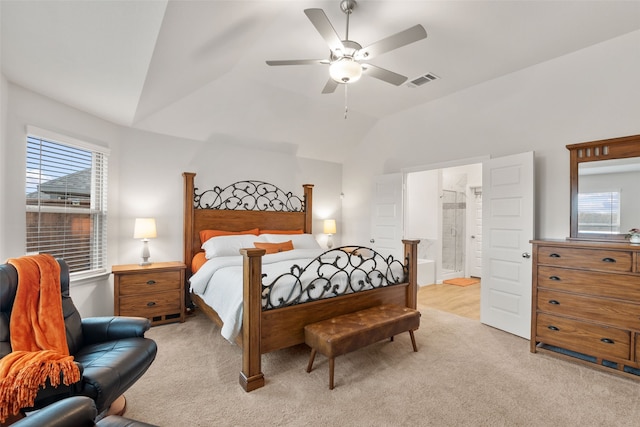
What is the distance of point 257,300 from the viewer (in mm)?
2256

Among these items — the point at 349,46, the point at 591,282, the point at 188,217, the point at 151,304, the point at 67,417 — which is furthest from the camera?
the point at 188,217

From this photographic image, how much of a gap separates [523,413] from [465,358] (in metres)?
0.78

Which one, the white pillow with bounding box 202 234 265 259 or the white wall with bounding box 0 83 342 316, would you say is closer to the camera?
the white wall with bounding box 0 83 342 316

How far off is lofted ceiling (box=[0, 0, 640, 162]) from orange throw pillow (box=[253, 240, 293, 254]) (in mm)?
1811

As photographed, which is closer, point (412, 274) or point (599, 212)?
point (599, 212)

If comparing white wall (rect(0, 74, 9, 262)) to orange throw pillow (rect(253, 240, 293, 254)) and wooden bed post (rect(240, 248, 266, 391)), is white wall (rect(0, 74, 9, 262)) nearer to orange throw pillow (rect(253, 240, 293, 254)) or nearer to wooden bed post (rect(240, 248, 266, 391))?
wooden bed post (rect(240, 248, 266, 391))

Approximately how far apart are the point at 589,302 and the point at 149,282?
14.9ft

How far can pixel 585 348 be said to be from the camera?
8.58ft

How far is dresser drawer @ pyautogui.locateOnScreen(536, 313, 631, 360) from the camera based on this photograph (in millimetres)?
2455

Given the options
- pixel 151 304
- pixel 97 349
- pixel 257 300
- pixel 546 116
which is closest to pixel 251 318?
pixel 257 300

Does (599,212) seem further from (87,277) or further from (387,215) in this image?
(87,277)

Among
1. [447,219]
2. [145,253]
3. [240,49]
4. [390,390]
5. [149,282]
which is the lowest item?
[390,390]

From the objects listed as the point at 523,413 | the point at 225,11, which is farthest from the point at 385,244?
the point at 225,11

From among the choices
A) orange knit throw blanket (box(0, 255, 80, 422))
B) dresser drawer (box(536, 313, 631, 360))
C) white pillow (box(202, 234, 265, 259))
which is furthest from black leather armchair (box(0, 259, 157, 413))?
dresser drawer (box(536, 313, 631, 360))
